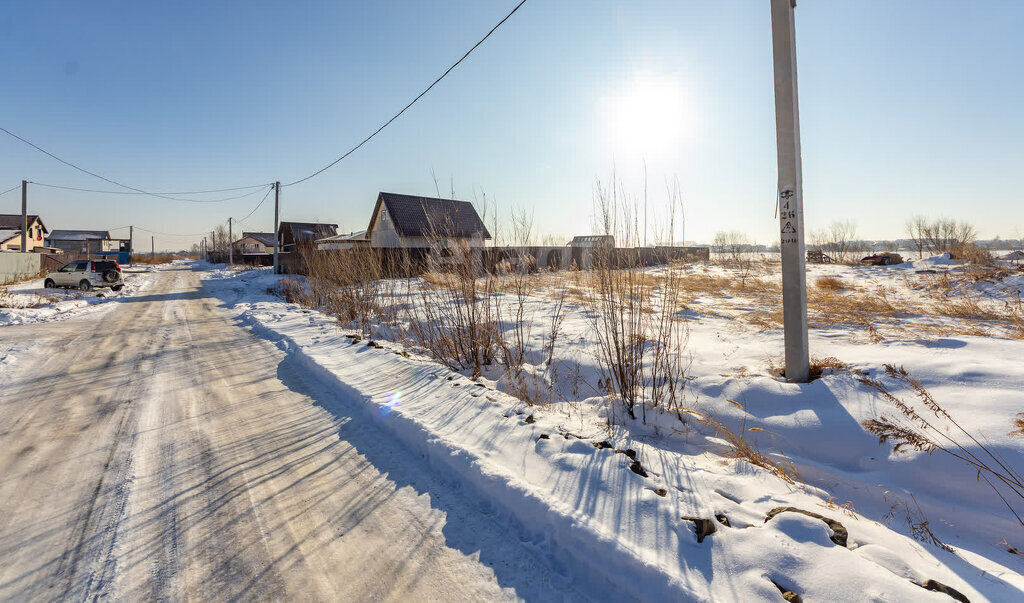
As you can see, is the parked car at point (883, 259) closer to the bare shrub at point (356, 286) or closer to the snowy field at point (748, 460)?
the snowy field at point (748, 460)

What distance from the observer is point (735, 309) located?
8805 millimetres

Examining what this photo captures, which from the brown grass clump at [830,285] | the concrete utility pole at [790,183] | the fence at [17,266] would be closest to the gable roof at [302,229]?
the fence at [17,266]

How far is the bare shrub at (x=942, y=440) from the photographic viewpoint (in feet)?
7.08

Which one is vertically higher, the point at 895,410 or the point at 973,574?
the point at 895,410

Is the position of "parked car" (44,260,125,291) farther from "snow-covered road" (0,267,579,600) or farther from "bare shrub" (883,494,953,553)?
"bare shrub" (883,494,953,553)

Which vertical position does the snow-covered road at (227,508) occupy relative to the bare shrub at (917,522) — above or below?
above

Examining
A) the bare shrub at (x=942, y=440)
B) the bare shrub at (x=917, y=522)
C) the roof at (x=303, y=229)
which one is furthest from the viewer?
the roof at (x=303, y=229)

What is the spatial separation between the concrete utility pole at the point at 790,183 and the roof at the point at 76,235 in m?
82.6

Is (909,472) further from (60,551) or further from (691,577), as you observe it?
(60,551)

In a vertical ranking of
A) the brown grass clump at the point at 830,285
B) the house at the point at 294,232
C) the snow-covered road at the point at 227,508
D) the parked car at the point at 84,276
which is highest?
the house at the point at 294,232

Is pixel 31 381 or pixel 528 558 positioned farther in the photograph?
pixel 31 381

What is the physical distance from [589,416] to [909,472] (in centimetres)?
207

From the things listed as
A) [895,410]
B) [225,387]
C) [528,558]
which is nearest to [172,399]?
[225,387]

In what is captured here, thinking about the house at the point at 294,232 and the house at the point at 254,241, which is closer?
the house at the point at 294,232
